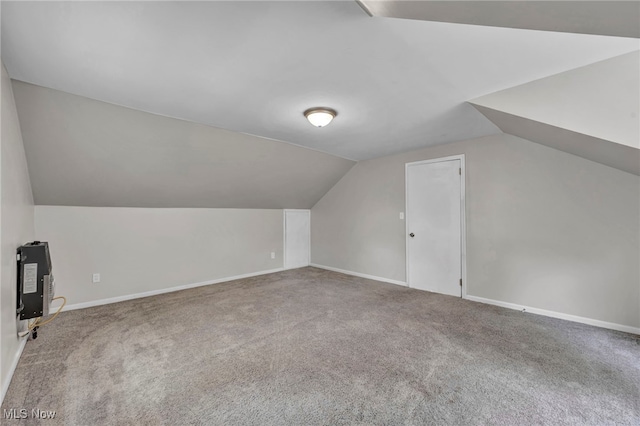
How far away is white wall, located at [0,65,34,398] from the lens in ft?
6.16

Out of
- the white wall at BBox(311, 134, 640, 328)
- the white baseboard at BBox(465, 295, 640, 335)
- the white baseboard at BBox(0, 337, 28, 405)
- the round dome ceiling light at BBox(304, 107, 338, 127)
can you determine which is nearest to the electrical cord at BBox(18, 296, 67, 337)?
the white baseboard at BBox(0, 337, 28, 405)

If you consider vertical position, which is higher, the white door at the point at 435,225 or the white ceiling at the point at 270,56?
the white ceiling at the point at 270,56

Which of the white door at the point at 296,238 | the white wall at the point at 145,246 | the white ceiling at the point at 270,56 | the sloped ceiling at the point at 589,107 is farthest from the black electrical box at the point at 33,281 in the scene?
the sloped ceiling at the point at 589,107

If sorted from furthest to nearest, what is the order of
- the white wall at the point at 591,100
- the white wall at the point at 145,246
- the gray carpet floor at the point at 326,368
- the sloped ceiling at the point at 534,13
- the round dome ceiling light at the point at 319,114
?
the white wall at the point at 145,246 < the round dome ceiling light at the point at 319,114 < the white wall at the point at 591,100 < the gray carpet floor at the point at 326,368 < the sloped ceiling at the point at 534,13

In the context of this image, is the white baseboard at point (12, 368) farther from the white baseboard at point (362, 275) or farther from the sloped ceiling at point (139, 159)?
the white baseboard at point (362, 275)

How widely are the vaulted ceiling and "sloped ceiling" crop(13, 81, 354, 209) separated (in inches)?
0.7

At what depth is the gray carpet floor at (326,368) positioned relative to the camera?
1664 mm

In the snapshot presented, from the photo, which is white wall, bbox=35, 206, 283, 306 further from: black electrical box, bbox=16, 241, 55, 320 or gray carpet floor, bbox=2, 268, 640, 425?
black electrical box, bbox=16, 241, 55, 320

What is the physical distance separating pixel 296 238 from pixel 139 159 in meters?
3.43

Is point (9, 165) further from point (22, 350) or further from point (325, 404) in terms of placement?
point (325, 404)

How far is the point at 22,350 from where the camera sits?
236 centimetres

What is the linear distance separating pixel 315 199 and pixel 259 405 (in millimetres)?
4517

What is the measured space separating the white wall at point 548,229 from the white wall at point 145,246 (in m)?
2.86

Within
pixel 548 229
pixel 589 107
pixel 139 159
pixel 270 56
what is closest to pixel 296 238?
pixel 139 159
